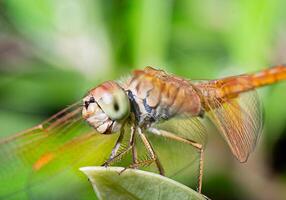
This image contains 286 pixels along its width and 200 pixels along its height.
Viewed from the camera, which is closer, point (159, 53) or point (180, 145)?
point (180, 145)

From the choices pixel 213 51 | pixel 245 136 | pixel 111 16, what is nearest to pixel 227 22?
pixel 213 51

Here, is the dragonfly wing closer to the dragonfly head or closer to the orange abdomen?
the orange abdomen

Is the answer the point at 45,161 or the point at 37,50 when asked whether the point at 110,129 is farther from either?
the point at 37,50

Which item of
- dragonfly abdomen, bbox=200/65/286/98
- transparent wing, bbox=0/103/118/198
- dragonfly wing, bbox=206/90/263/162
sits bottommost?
transparent wing, bbox=0/103/118/198

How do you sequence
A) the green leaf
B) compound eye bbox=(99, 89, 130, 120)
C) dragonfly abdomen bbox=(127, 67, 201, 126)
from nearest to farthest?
the green leaf → compound eye bbox=(99, 89, 130, 120) → dragonfly abdomen bbox=(127, 67, 201, 126)

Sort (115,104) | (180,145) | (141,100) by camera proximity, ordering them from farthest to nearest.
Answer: (180,145) < (141,100) < (115,104)

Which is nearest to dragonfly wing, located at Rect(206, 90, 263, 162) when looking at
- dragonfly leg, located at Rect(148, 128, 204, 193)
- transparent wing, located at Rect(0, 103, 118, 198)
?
dragonfly leg, located at Rect(148, 128, 204, 193)

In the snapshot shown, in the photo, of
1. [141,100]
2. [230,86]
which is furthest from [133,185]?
[230,86]

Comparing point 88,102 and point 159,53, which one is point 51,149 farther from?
point 159,53
